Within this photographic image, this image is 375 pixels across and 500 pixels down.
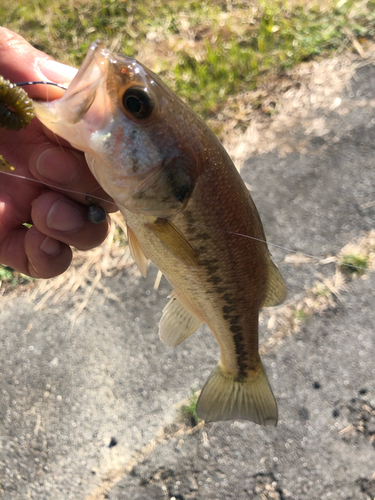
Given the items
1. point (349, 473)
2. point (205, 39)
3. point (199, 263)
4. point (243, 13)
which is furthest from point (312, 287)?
point (243, 13)

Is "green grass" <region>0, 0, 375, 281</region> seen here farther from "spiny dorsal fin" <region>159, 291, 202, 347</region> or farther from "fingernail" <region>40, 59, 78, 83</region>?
"spiny dorsal fin" <region>159, 291, 202, 347</region>

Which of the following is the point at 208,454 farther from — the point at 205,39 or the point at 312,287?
the point at 205,39

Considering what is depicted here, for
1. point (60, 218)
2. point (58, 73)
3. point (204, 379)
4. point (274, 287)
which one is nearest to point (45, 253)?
point (60, 218)

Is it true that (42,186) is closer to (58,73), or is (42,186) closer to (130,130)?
(58,73)

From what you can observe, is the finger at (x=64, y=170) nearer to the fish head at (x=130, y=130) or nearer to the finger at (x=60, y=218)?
the finger at (x=60, y=218)

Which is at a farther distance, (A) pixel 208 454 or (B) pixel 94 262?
(B) pixel 94 262

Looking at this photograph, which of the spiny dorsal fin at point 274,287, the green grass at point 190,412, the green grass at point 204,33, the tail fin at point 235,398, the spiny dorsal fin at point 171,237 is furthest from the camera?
the green grass at point 204,33

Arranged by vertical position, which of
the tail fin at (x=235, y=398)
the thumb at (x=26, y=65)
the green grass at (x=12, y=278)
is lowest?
the green grass at (x=12, y=278)

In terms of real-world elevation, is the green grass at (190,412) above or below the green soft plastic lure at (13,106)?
below

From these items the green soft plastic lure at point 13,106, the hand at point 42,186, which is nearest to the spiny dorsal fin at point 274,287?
the hand at point 42,186
